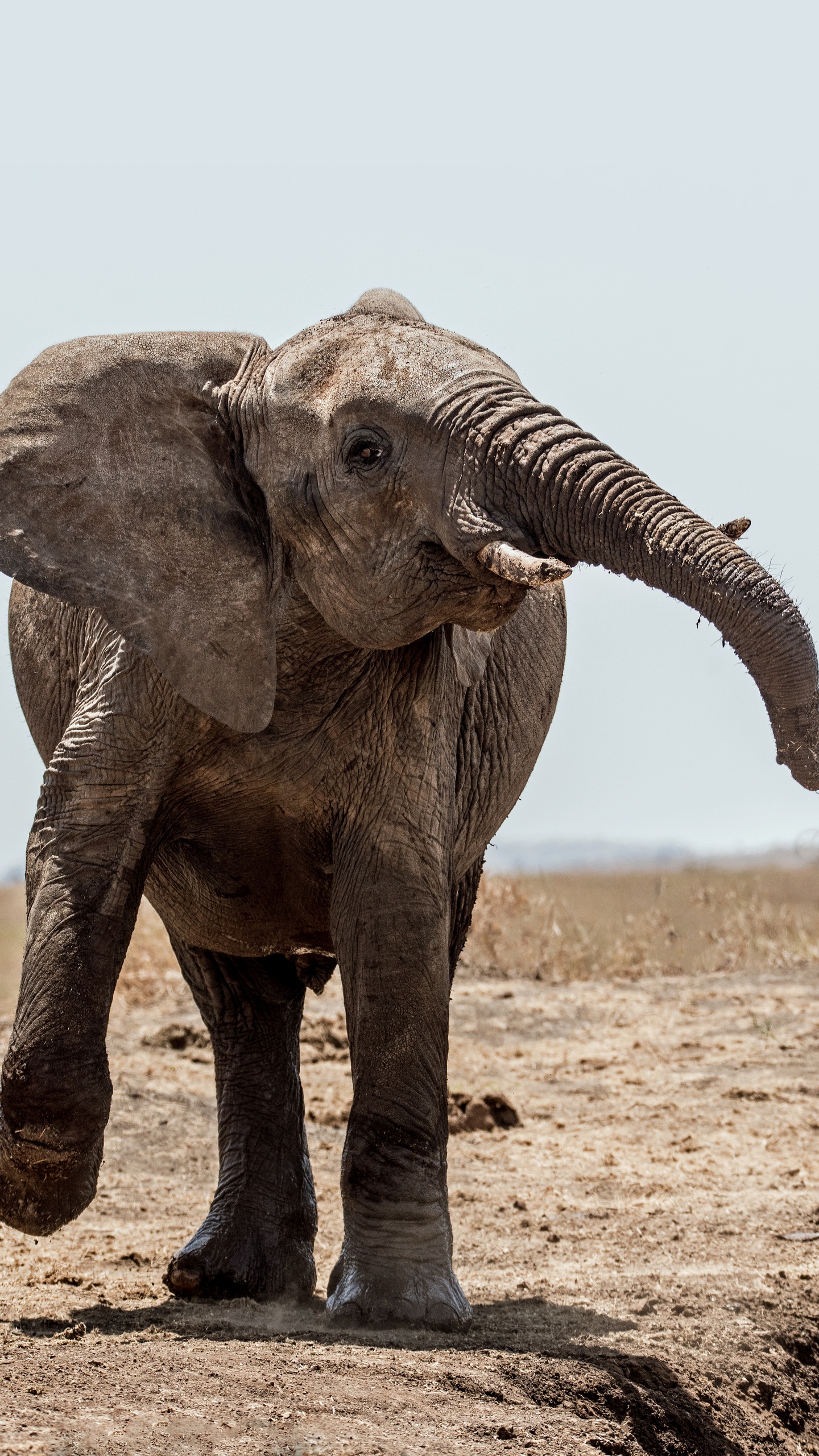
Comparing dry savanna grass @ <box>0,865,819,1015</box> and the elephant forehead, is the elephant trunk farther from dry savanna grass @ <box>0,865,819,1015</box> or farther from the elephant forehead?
dry savanna grass @ <box>0,865,819,1015</box>

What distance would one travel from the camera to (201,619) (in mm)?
5465

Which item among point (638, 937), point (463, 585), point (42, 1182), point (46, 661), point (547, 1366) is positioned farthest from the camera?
point (638, 937)

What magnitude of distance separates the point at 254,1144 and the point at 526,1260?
114 centimetres

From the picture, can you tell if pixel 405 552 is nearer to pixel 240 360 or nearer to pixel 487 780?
pixel 240 360

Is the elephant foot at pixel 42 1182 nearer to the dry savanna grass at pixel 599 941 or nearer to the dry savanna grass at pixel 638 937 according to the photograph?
the dry savanna grass at pixel 599 941

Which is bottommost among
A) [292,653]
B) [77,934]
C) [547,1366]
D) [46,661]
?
[547,1366]

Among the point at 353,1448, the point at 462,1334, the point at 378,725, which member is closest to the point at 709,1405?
the point at 462,1334

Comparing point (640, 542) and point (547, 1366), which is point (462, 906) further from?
point (640, 542)

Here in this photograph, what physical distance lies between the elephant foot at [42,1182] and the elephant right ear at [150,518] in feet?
4.25

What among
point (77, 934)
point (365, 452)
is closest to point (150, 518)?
point (365, 452)

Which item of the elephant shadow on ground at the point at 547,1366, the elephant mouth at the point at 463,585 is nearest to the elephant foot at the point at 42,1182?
the elephant shadow on ground at the point at 547,1366

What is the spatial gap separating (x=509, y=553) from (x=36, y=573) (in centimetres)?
143

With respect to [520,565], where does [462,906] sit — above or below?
below

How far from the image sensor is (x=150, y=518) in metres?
5.52
